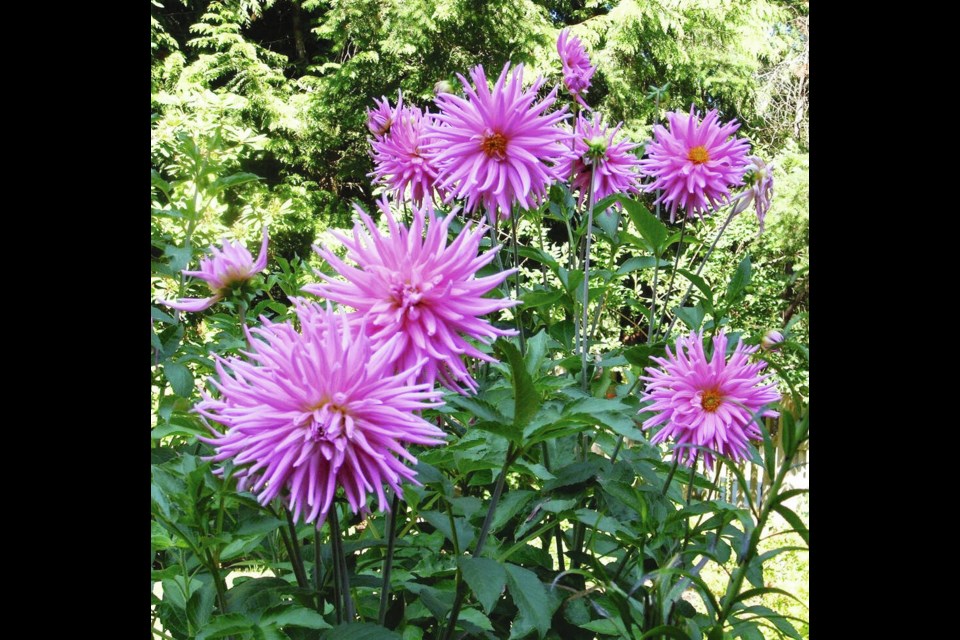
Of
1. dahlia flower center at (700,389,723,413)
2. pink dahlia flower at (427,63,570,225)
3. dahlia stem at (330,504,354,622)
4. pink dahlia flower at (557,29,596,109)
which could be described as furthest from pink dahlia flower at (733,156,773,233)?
dahlia stem at (330,504,354,622)

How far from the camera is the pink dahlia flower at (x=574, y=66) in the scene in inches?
50.7

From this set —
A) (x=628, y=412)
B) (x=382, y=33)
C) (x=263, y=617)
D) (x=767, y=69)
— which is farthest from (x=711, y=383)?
(x=767, y=69)

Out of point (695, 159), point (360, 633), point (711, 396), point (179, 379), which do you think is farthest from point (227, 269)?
point (695, 159)

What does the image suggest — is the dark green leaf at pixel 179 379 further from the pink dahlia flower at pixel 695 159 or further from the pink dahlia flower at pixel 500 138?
the pink dahlia flower at pixel 695 159

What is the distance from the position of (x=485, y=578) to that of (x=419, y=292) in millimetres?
228

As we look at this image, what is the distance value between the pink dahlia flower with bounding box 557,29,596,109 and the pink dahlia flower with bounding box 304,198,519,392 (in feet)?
2.65

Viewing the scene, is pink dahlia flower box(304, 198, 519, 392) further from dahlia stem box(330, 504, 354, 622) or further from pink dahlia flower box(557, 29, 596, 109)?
pink dahlia flower box(557, 29, 596, 109)

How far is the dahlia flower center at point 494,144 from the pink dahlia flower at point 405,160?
0.95 ft

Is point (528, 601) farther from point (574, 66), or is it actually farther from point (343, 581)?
point (574, 66)

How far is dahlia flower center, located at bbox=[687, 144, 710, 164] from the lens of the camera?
115cm

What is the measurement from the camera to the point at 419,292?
1.69ft

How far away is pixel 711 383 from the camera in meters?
0.92
